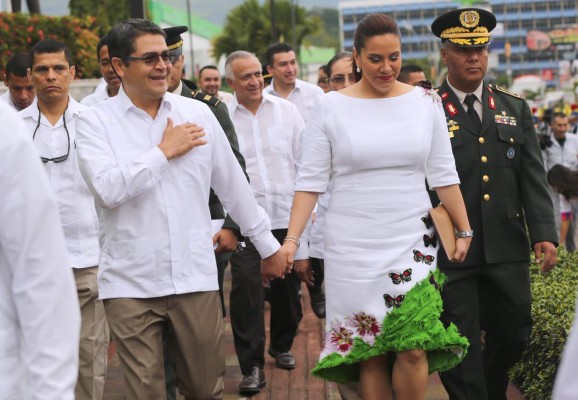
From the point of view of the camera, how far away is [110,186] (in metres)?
4.48

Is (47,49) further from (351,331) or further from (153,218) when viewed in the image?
(351,331)

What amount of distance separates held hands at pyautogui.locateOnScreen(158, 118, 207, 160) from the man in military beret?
1.42 meters

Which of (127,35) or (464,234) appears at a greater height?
(127,35)

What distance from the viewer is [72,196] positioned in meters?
5.59

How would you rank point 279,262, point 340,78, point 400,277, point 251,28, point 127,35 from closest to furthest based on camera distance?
point 127,35
point 400,277
point 279,262
point 340,78
point 251,28

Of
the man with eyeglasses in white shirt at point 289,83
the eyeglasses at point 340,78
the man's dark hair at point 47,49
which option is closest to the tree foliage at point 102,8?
the man with eyeglasses in white shirt at point 289,83

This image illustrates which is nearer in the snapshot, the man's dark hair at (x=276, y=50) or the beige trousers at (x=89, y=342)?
A: the beige trousers at (x=89, y=342)

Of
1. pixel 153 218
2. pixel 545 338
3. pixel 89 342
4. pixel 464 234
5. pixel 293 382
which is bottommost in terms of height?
pixel 293 382

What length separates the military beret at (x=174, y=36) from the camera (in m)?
5.99

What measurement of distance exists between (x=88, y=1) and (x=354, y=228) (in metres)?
41.0

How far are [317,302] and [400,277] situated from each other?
420 cm

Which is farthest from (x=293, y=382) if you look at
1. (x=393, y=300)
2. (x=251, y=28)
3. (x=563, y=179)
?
(x=251, y=28)

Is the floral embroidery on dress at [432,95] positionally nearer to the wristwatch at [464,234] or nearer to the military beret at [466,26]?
the military beret at [466,26]

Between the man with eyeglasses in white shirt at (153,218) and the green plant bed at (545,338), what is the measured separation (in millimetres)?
2142
